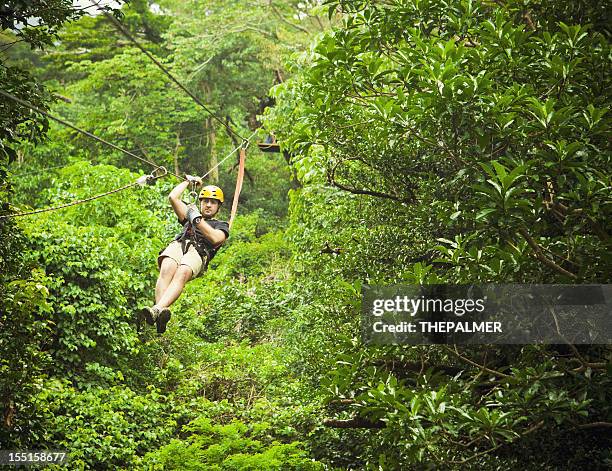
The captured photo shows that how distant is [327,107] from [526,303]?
222 centimetres

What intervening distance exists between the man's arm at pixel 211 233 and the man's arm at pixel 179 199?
0.50ft

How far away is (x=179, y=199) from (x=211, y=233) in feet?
1.53

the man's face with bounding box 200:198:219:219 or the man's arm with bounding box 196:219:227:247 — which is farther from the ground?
the man's face with bounding box 200:198:219:219

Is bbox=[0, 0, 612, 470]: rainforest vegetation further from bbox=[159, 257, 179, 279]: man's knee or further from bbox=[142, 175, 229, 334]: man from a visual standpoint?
bbox=[159, 257, 179, 279]: man's knee

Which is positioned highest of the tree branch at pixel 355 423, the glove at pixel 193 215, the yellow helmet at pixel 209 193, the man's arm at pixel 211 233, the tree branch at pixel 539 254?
the yellow helmet at pixel 209 193

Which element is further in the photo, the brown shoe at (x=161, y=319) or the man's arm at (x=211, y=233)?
the man's arm at (x=211, y=233)

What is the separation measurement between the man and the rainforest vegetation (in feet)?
3.14

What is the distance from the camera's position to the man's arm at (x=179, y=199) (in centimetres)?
658

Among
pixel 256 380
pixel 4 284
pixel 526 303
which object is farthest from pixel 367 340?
pixel 256 380

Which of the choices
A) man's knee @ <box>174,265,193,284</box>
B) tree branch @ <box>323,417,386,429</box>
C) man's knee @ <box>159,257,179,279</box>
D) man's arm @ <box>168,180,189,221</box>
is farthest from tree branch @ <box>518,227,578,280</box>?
man's knee @ <box>159,257,179,279</box>

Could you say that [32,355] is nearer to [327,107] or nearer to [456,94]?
[327,107]

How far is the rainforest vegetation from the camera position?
519 centimetres

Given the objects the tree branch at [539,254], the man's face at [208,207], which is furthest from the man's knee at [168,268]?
the tree branch at [539,254]

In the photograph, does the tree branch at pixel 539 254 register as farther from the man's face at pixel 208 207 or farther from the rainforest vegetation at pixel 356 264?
the man's face at pixel 208 207
